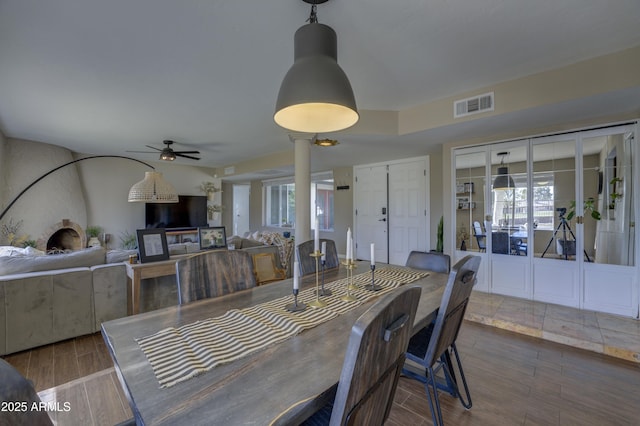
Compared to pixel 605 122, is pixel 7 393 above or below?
below

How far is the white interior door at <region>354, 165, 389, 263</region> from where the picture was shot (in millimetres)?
5805

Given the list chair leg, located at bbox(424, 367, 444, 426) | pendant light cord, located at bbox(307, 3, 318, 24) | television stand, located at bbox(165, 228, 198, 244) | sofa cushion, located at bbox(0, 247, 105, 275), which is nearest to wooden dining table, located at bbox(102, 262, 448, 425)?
chair leg, located at bbox(424, 367, 444, 426)

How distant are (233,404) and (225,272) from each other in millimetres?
1072

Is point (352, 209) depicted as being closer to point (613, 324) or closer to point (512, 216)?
point (512, 216)

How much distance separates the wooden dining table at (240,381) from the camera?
69cm

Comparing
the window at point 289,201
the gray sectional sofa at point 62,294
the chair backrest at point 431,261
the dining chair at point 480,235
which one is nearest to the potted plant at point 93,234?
the gray sectional sofa at point 62,294

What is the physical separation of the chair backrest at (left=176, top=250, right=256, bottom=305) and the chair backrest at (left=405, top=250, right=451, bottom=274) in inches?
55.2

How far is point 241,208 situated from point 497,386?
28.8 feet

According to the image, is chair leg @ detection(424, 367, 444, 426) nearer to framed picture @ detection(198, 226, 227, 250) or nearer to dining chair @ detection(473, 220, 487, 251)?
framed picture @ detection(198, 226, 227, 250)

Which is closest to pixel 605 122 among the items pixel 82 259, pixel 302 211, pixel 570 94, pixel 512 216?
pixel 570 94

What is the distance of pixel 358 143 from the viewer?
4203mm

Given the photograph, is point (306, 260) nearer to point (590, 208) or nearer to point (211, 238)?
point (211, 238)

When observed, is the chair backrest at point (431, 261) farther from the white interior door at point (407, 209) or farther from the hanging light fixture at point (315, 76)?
the white interior door at point (407, 209)

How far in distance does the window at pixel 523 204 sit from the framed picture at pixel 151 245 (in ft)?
13.3
